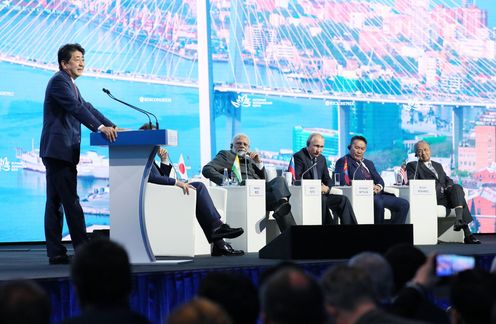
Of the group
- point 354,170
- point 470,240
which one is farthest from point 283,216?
point 470,240

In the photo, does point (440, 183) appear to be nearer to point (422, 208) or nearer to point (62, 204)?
point (422, 208)

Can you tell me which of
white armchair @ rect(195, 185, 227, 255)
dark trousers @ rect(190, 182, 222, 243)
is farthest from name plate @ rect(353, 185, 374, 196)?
dark trousers @ rect(190, 182, 222, 243)

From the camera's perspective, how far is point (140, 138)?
4684 millimetres

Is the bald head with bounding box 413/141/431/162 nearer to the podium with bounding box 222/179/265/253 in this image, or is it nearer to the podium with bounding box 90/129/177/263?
the podium with bounding box 222/179/265/253

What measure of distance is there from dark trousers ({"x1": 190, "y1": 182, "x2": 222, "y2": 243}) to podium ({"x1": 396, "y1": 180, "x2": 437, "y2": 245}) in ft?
8.10

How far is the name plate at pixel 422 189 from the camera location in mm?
8016

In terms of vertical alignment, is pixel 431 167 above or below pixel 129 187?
above

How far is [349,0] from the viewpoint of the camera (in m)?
9.81

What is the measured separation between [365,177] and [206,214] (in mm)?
2187

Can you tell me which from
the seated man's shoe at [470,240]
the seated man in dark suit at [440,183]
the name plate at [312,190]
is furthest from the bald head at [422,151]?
the name plate at [312,190]

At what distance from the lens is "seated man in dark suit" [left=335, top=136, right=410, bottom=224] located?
7.84 m

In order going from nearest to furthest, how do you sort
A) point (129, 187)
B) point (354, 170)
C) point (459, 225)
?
1. point (129, 187)
2. point (354, 170)
3. point (459, 225)

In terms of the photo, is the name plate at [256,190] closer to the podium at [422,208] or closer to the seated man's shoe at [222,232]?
the seated man's shoe at [222,232]

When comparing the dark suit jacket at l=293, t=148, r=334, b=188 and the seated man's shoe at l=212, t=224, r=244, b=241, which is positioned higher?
the dark suit jacket at l=293, t=148, r=334, b=188
